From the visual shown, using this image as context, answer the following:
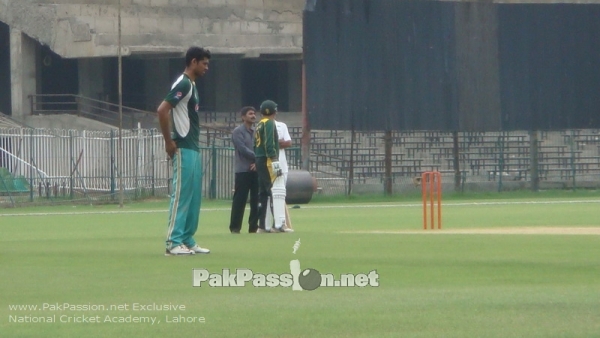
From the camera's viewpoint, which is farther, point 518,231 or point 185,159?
point 518,231

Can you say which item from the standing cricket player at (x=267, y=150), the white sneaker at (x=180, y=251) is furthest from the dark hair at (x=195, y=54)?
the standing cricket player at (x=267, y=150)

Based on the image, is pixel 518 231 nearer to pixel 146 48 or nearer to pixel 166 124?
pixel 166 124

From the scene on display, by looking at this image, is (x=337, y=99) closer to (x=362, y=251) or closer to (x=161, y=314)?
(x=362, y=251)

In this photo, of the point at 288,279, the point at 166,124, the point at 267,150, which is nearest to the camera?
the point at 288,279

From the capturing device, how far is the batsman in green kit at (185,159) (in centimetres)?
1146

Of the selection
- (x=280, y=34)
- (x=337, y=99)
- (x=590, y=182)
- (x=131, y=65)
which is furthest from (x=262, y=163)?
(x=131, y=65)

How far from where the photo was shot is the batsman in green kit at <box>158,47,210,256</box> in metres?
11.5

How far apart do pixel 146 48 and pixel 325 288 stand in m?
41.1

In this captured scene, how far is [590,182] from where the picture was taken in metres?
38.8

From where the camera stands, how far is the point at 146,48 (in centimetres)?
4912

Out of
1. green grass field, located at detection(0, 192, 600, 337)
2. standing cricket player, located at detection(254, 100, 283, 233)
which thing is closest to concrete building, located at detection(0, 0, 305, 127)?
standing cricket player, located at detection(254, 100, 283, 233)

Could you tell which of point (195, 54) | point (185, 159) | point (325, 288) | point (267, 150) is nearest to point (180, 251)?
point (185, 159)

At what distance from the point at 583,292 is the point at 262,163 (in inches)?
307

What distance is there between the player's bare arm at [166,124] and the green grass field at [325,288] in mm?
1063
